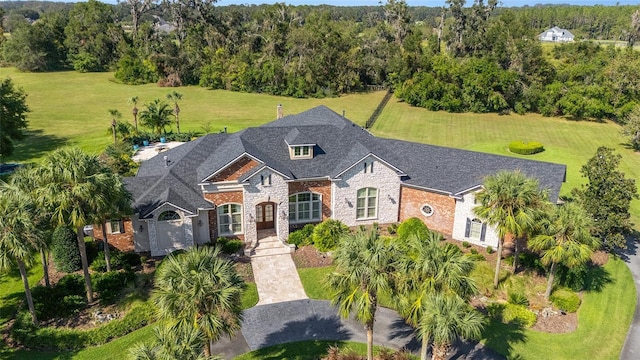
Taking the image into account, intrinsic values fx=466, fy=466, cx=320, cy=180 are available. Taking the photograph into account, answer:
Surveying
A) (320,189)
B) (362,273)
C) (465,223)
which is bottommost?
(465,223)

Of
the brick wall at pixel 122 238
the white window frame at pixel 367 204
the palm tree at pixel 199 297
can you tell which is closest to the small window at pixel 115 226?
the brick wall at pixel 122 238

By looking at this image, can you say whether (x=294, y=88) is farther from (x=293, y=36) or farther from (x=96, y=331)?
(x=96, y=331)

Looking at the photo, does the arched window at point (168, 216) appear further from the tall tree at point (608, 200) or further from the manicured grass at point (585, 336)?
the tall tree at point (608, 200)

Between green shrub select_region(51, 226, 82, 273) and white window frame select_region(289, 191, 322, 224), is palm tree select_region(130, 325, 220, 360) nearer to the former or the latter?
green shrub select_region(51, 226, 82, 273)

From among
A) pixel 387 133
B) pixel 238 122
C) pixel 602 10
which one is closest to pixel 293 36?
pixel 238 122

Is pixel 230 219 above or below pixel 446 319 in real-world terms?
above

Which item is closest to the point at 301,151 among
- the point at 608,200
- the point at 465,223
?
the point at 465,223

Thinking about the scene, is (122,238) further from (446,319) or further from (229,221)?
(446,319)
